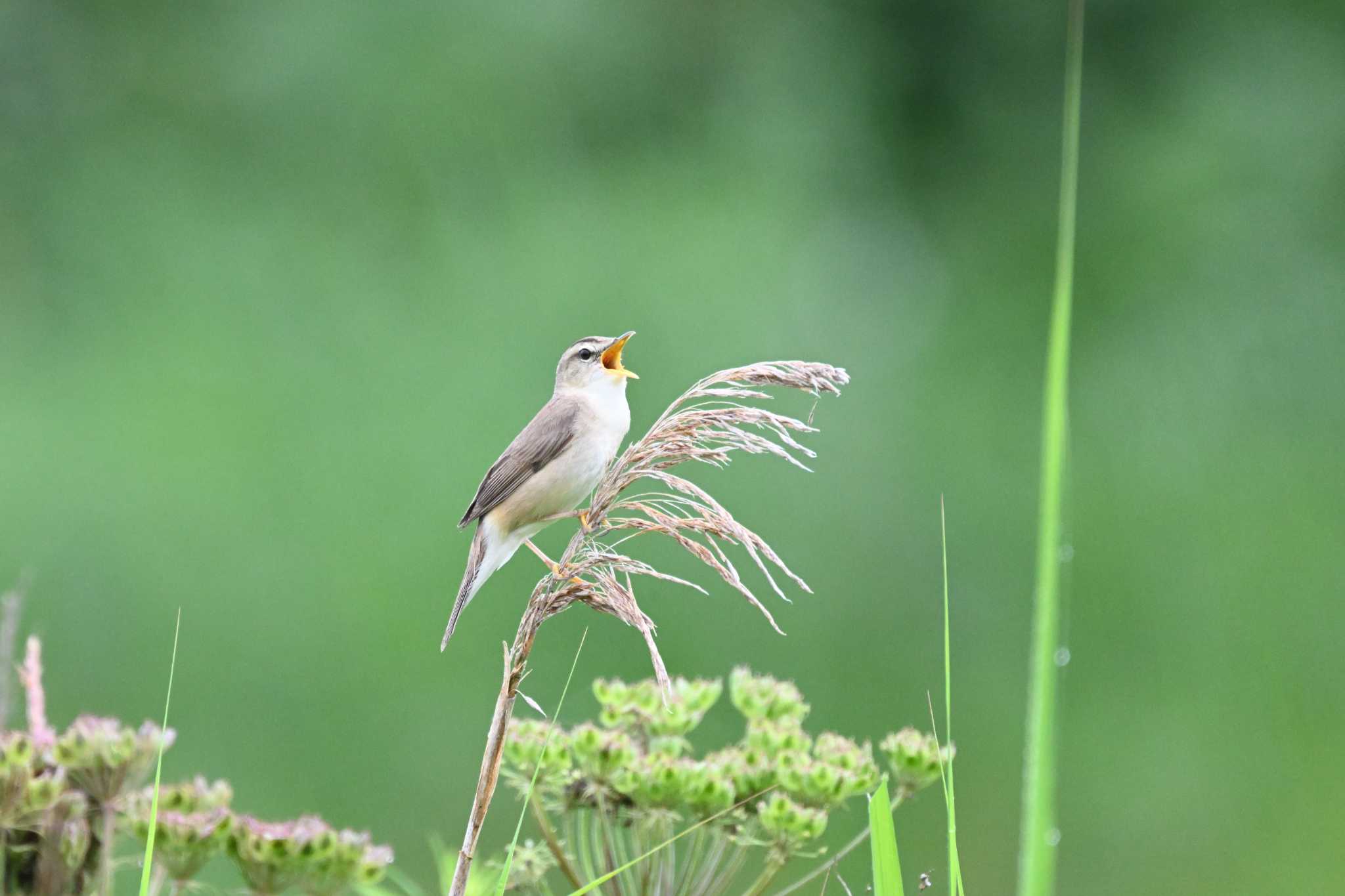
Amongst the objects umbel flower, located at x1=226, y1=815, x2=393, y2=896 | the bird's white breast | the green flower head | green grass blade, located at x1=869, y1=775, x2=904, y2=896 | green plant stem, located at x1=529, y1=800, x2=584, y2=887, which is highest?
the bird's white breast

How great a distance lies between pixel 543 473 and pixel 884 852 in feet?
4.94

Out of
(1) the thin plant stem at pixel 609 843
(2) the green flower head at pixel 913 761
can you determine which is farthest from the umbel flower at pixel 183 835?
(2) the green flower head at pixel 913 761

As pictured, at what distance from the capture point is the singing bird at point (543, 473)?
2.82 m

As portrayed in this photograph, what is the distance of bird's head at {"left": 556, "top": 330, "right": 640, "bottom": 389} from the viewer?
314cm

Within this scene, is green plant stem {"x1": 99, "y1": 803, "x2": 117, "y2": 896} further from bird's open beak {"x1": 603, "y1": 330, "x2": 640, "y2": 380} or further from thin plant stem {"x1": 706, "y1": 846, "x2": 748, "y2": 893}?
bird's open beak {"x1": 603, "y1": 330, "x2": 640, "y2": 380}

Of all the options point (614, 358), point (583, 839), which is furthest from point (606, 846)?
point (614, 358)

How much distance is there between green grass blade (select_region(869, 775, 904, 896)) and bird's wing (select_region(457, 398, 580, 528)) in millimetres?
1449

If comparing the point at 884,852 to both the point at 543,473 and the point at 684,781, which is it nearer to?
the point at 684,781

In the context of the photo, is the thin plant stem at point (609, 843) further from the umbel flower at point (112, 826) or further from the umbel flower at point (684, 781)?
the umbel flower at point (112, 826)

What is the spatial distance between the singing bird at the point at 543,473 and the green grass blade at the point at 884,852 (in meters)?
1.27

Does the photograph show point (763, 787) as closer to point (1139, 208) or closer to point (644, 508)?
point (644, 508)

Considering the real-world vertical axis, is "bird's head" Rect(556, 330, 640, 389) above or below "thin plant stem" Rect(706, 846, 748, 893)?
above

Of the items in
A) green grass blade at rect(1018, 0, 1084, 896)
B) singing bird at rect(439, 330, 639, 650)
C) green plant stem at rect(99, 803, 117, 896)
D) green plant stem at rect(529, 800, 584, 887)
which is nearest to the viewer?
green grass blade at rect(1018, 0, 1084, 896)

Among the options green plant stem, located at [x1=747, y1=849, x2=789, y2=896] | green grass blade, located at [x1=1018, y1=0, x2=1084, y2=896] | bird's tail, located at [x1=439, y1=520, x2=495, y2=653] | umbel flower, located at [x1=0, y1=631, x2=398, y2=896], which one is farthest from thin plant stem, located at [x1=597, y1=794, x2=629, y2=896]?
green grass blade, located at [x1=1018, y1=0, x2=1084, y2=896]
